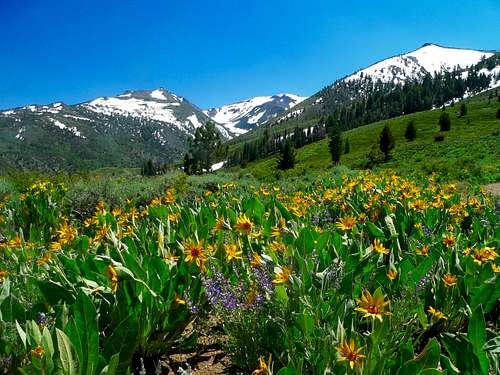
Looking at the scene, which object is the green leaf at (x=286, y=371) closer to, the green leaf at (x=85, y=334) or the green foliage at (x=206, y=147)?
the green leaf at (x=85, y=334)

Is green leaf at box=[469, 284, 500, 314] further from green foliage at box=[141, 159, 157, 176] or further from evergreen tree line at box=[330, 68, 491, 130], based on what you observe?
evergreen tree line at box=[330, 68, 491, 130]

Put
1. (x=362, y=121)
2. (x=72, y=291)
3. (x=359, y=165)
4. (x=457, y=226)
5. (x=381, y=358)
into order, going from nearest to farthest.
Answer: (x=381, y=358)
(x=72, y=291)
(x=457, y=226)
(x=359, y=165)
(x=362, y=121)

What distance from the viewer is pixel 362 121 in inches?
5694

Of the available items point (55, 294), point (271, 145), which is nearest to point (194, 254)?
point (55, 294)

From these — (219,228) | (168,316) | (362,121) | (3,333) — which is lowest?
(168,316)

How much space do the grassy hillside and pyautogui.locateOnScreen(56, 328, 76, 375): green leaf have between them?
19.0 m

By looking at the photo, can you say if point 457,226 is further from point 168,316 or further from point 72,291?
point 72,291

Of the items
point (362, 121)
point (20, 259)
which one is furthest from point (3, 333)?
point (362, 121)

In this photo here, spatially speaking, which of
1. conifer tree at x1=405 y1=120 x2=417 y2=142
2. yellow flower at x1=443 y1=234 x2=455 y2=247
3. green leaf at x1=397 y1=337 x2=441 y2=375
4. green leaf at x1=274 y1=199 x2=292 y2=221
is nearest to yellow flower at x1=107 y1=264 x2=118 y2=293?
green leaf at x1=397 y1=337 x2=441 y2=375

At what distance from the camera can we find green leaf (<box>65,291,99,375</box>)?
1800 millimetres

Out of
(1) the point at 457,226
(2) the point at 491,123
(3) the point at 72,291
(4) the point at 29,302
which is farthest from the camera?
(2) the point at 491,123

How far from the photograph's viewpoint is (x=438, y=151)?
35.8 metres

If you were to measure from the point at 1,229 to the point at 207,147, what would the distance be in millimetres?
62842

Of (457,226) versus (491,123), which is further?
(491,123)
